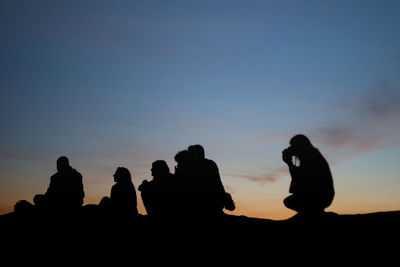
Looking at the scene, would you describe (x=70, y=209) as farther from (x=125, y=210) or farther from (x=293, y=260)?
(x=293, y=260)

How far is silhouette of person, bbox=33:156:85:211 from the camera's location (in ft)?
33.3

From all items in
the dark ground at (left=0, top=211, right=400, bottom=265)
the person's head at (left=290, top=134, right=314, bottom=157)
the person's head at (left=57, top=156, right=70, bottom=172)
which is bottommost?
the dark ground at (left=0, top=211, right=400, bottom=265)

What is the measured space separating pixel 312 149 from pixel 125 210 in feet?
18.5

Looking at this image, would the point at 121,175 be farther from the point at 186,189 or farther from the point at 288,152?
the point at 288,152

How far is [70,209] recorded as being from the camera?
962 cm

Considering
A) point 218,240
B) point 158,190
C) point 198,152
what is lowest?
point 218,240

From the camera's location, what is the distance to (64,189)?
33.5ft

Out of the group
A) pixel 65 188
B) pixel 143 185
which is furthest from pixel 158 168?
pixel 65 188

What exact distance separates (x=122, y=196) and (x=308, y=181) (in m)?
5.51

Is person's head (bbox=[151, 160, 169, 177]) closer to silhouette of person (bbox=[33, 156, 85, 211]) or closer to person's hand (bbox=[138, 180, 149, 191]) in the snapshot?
person's hand (bbox=[138, 180, 149, 191])

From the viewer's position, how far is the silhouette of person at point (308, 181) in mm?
5434

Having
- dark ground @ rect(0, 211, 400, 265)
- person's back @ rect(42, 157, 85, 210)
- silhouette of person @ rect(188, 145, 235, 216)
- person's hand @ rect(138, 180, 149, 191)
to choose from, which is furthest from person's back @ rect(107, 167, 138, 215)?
silhouette of person @ rect(188, 145, 235, 216)

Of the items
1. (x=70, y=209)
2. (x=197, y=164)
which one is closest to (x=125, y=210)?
(x=70, y=209)

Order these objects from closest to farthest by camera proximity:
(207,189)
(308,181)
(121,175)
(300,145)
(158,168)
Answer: (308,181)
(300,145)
(207,189)
(158,168)
(121,175)
